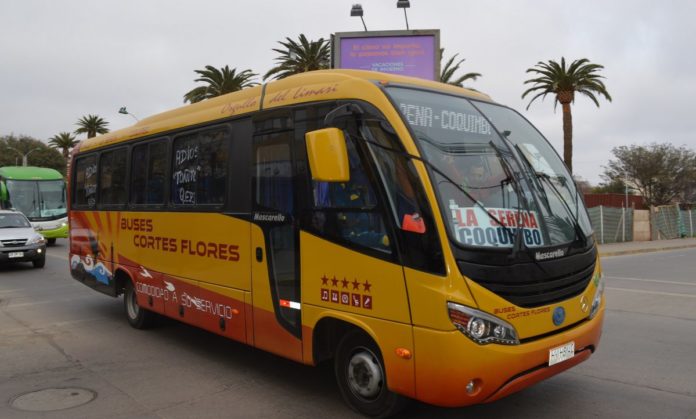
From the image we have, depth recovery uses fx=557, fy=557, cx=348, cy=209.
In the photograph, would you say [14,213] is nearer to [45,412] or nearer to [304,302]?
[45,412]

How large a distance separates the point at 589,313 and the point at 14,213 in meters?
17.2

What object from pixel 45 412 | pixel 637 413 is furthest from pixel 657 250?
pixel 45 412

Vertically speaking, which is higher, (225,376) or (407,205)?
(407,205)

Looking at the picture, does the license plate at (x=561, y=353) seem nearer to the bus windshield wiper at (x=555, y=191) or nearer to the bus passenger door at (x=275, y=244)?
the bus windshield wiper at (x=555, y=191)

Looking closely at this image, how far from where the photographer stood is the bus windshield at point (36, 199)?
2395 cm

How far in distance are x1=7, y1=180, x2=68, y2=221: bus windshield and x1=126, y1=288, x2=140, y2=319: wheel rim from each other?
18.4m

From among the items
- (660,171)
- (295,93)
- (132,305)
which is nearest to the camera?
(295,93)

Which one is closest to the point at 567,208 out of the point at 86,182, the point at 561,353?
the point at 561,353

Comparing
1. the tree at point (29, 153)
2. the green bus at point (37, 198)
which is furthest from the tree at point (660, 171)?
the tree at point (29, 153)

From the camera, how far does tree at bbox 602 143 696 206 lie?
5278cm

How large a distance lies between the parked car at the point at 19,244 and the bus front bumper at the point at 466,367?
14.6m

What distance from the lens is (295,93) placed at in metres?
5.05

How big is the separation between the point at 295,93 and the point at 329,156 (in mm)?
1273

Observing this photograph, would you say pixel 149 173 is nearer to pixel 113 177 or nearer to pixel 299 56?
pixel 113 177
